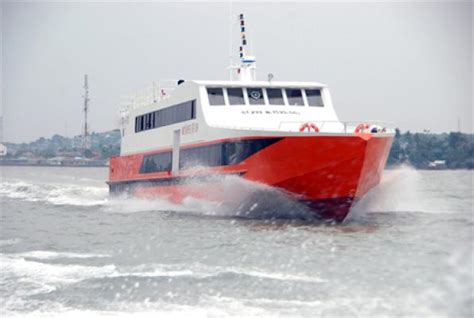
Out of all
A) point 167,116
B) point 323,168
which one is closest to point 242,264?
point 323,168

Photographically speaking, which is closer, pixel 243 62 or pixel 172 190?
pixel 172 190

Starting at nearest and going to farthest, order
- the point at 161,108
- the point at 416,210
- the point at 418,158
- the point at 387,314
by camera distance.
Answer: the point at 387,314 → the point at 416,210 → the point at 161,108 → the point at 418,158

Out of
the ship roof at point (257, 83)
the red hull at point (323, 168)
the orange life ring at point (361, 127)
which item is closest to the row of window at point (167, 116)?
the ship roof at point (257, 83)

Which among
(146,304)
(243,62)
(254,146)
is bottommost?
(146,304)

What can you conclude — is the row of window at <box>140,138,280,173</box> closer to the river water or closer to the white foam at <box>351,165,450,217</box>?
the river water

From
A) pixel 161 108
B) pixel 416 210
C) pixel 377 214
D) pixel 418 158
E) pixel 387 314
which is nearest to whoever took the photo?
pixel 387 314

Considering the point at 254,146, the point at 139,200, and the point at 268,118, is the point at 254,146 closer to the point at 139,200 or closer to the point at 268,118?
the point at 268,118

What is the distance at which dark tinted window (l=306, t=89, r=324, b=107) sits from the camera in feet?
77.8

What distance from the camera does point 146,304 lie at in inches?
Result: 410

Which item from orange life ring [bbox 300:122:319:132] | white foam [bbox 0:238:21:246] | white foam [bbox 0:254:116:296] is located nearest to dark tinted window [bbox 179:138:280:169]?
orange life ring [bbox 300:122:319:132]

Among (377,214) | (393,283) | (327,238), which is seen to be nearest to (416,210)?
(377,214)

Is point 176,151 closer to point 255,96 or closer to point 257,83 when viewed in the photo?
point 255,96

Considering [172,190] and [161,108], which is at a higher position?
[161,108]

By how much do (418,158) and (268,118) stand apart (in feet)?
159
